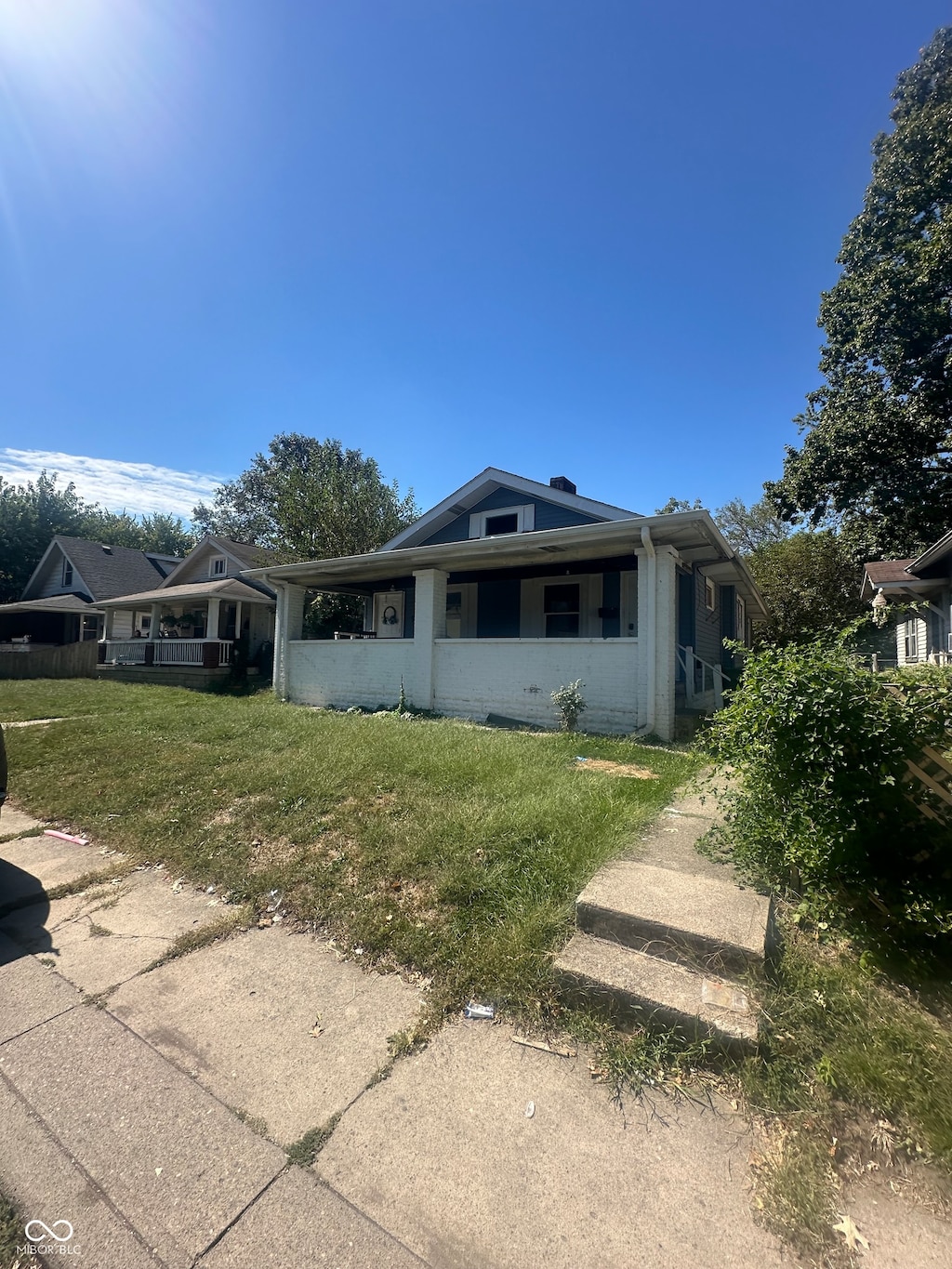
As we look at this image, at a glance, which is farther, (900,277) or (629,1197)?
(900,277)

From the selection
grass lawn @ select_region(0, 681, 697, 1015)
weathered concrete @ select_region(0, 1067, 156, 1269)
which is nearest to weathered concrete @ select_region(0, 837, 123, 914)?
grass lawn @ select_region(0, 681, 697, 1015)

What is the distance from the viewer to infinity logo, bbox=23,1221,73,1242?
4.94 ft

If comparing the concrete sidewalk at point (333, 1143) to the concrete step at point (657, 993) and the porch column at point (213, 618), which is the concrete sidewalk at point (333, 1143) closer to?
the concrete step at point (657, 993)

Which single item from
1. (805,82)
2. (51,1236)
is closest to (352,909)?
(51,1236)

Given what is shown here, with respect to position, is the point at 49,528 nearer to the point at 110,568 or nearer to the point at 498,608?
the point at 110,568

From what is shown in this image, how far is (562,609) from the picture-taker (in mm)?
12703

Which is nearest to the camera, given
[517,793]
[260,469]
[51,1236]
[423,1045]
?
[51,1236]

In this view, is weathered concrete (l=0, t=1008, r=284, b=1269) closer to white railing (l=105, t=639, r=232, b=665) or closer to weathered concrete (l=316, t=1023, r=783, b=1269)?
weathered concrete (l=316, t=1023, r=783, b=1269)

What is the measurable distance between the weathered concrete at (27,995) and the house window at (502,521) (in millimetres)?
11004

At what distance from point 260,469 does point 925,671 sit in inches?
1663

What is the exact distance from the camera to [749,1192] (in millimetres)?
1544

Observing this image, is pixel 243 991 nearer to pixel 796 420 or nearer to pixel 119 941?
pixel 119 941

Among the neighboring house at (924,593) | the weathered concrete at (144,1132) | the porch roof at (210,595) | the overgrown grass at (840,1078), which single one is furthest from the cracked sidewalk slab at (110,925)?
the porch roof at (210,595)

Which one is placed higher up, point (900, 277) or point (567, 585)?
point (900, 277)
